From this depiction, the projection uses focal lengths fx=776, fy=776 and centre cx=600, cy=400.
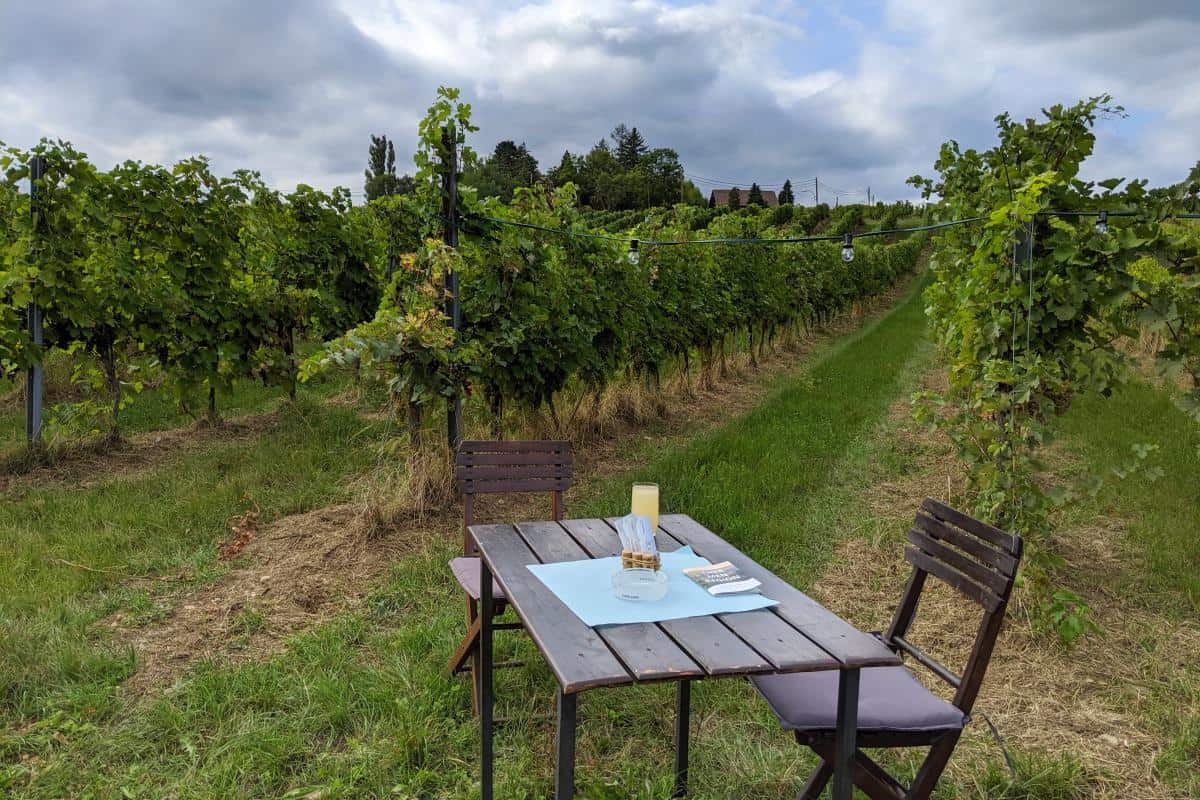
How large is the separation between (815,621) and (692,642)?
1.06 feet

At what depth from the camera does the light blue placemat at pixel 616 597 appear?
169 centimetres

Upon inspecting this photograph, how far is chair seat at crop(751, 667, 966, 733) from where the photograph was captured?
1762 millimetres

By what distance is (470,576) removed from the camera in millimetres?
2680

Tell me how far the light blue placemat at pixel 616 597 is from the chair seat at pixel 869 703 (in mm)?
275

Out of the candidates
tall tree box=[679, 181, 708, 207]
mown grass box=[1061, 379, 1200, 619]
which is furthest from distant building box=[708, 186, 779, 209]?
mown grass box=[1061, 379, 1200, 619]

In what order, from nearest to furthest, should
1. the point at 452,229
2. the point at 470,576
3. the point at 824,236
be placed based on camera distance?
1. the point at 470,576
2. the point at 452,229
3. the point at 824,236

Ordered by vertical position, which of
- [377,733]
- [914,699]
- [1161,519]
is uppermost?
[914,699]

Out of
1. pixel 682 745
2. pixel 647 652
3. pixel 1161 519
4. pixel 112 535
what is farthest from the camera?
pixel 1161 519

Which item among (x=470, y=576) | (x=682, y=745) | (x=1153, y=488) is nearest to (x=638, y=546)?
(x=682, y=745)

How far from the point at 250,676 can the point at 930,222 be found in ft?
13.8

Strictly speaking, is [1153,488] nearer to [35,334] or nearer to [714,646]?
[714,646]

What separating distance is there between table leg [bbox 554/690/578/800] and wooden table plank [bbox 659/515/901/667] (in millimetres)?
516

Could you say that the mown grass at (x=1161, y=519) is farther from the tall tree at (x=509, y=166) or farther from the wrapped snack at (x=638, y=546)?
the tall tree at (x=509, y=166)

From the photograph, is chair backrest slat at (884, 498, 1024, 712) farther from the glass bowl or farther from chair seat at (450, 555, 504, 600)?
chair seat at (450, 555, 504, 600)
